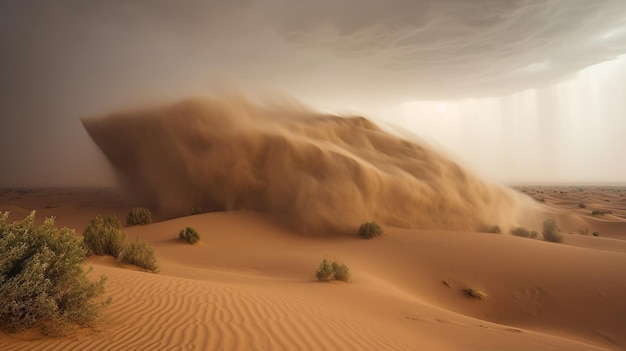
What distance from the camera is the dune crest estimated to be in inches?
719

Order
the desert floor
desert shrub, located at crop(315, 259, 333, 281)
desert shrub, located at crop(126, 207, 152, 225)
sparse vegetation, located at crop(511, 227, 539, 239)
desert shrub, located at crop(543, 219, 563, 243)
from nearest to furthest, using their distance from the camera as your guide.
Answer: the desert floor < desert shrub, located at crop(315, 259, 333, 281) < desert shrub, located at crop(543, 219, 563, 243) < desert shrub, located at crop(126, 207, 152, 225) < sparse vegetation, located at crop(511, 227, 539, 239)

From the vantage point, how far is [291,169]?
19219 millimetres

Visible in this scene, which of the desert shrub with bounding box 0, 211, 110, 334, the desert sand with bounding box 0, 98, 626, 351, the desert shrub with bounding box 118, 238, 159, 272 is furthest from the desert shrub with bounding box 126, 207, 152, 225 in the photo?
the desert shrub with bounding box 0, 211, 110, 334

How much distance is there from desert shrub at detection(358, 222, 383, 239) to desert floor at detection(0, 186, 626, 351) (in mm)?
443

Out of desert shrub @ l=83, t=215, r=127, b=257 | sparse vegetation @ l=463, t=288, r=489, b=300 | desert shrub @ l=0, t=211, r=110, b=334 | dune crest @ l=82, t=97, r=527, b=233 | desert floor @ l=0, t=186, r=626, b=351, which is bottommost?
sparse vegetation @ l=463, t=288, r=489, b=300

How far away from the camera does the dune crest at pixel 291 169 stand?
59.9 ft

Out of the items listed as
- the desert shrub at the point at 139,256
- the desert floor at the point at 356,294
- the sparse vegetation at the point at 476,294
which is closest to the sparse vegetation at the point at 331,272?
the desert floor at the point at 356,294

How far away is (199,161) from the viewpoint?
20875 mm

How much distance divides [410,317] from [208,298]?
137 inches

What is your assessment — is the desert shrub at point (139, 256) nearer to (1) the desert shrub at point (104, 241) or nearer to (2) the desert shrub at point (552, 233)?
(1) the desert shrub at point (104, 241)

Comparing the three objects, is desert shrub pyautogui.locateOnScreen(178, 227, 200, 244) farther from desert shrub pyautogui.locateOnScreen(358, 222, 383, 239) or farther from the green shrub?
the green shrub

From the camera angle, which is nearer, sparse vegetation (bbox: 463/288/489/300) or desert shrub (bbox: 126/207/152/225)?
sparse vegetation (bbox: 463/288/489/300)

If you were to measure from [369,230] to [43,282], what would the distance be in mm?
12999

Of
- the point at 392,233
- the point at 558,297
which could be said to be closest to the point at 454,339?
the point at 558,297
